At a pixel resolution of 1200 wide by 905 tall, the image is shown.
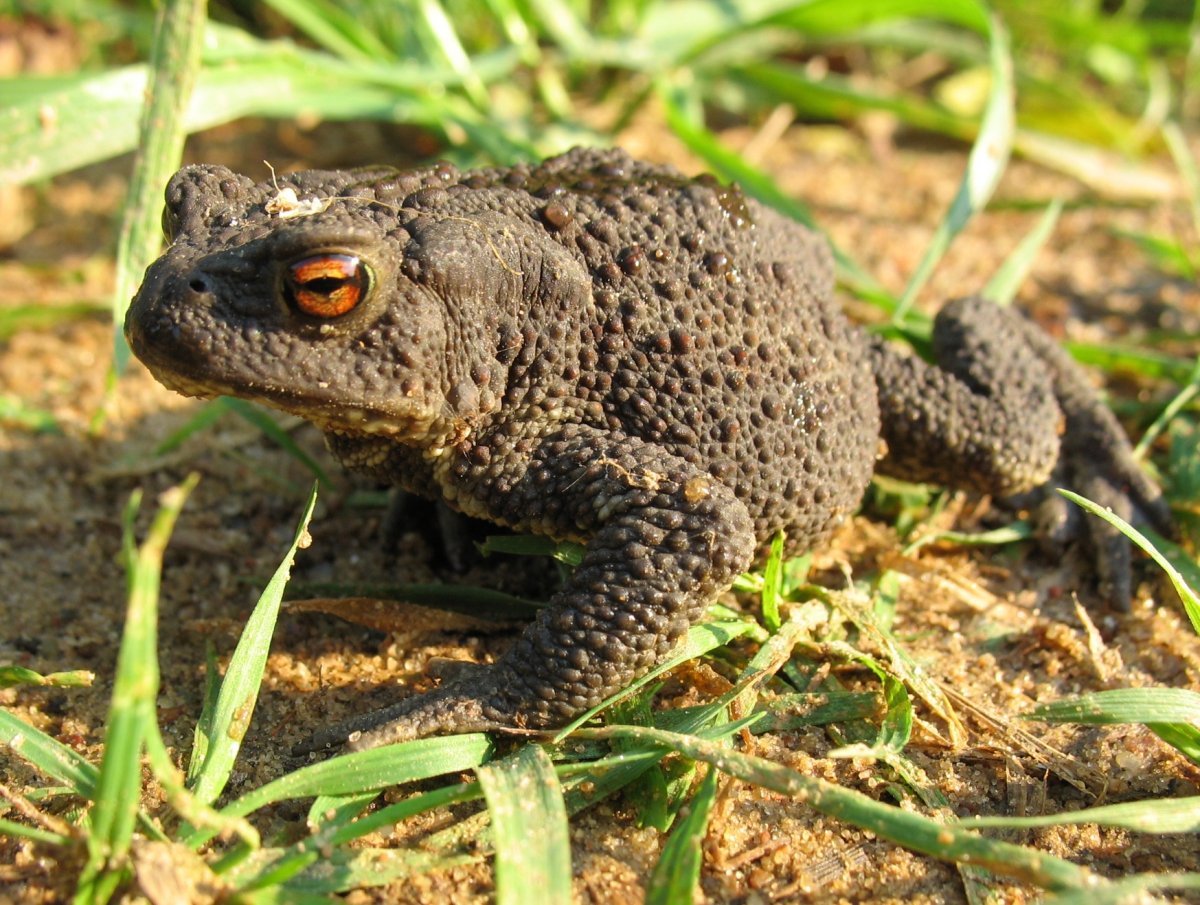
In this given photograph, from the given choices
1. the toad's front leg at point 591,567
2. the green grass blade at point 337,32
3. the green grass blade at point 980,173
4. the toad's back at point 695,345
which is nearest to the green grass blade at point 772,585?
the toad's back at point 695,345

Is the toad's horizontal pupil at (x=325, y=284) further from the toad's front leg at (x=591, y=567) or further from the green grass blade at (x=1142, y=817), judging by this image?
the green grass blade at (x=1142, y=817)

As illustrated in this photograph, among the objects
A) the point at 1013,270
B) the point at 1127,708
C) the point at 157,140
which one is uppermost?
the point at 157,140

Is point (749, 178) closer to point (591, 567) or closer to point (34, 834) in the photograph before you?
point (591, 567)

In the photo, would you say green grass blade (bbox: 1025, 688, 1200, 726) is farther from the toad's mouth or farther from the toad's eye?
the toad's eye

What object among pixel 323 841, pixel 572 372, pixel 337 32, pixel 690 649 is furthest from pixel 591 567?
pixel 337 32

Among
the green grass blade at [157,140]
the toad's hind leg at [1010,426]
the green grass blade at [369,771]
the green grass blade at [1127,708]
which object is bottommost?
the green grass blade at [1127,708]

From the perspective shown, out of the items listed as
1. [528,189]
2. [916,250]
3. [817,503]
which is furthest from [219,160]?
[817,503]
